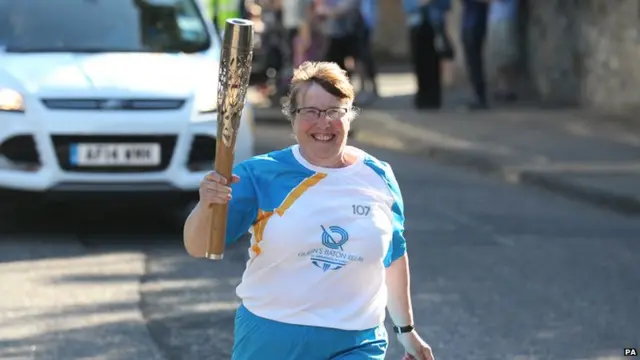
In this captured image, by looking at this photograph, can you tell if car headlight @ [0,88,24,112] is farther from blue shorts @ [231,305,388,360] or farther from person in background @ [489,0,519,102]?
person in background @ [489,0,519,102]

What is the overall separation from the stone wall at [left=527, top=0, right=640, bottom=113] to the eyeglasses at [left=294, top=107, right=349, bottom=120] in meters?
13.6

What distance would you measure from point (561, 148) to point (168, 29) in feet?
18.4

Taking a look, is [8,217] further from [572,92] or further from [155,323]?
[572,92]

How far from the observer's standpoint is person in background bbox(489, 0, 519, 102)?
19.2 metres

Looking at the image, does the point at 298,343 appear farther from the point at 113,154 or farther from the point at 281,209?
the point at 113,154

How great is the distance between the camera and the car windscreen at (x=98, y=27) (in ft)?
31.6

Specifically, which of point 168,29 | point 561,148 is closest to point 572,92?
point 561,148

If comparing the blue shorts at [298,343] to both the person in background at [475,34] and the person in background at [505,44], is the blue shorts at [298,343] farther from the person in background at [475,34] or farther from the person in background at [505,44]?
the person in background at [505,44]

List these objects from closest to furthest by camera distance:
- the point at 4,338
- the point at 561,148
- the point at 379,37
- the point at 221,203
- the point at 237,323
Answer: the point at 221,203 → the point at 237,323 → the point at 4,338 → the point at 561,148 → the point at 379,37

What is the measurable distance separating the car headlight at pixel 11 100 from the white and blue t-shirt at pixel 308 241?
16.3 ft

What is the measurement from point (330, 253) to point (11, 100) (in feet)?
17.1

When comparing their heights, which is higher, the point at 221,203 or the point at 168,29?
the point at 221,203

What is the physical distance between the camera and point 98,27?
9844 millimetres

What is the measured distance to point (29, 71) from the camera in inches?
351
